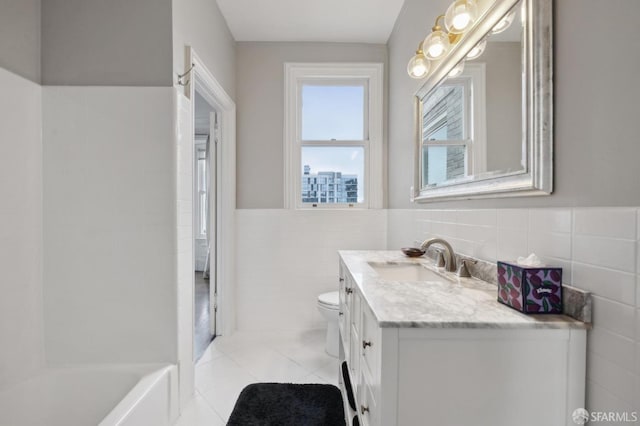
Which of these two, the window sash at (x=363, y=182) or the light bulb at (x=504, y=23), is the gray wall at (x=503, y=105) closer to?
the light bulb at (x=504, y=23)

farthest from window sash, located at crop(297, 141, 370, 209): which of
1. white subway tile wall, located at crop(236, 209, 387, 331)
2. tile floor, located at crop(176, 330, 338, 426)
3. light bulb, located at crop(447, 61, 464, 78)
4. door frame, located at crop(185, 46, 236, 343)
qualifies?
light bulb, located at crop(447, 61, 464, 78)

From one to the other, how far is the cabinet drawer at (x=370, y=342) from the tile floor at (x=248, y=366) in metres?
1.12

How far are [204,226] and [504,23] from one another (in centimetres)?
501

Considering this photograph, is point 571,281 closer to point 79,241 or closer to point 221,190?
point 79,241

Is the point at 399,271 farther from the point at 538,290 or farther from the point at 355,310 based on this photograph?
the point at 538,290

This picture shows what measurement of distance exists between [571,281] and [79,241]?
208 centimetres

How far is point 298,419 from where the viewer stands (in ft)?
5.12

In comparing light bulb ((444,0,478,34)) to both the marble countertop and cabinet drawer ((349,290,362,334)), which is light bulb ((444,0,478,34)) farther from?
cabinet drawer ((349,290,362,334))

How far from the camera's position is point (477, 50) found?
1.22 m

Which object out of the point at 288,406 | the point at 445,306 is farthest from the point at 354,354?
the point at 288,406

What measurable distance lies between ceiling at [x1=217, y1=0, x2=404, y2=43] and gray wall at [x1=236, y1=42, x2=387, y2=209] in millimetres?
104

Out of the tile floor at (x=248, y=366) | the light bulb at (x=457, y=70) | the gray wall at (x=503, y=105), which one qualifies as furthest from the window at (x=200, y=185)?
the gray wall at (x=503, y=105)

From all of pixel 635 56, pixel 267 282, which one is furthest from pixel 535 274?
→ pixel 267 282

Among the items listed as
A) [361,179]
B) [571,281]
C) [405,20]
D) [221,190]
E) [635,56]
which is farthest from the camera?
[361,179]
